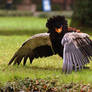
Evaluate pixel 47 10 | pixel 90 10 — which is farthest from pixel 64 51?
pixel 47 10

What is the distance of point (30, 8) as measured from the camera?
130 feet

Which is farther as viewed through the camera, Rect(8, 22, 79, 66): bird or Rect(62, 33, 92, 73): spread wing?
Rect(8, 22, 79, 66): bird

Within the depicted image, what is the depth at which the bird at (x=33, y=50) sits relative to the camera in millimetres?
8428

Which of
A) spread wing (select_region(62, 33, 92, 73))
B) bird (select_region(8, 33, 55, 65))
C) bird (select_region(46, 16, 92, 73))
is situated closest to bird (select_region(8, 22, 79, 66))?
bird (select_region(8, 33, 55, 65))

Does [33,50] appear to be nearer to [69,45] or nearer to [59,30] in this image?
[59,30]

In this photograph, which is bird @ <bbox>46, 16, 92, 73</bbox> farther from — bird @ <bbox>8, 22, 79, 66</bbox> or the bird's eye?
bird @ <bbox>8, 22, 79, 66</bbox>

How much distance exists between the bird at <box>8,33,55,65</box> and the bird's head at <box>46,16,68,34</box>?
351mm

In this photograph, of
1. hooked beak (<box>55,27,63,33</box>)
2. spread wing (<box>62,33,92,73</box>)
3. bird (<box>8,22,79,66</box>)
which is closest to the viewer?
spread wing (<box>62,33,92,73</box>)

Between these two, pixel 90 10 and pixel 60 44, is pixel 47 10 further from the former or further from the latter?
pixel 60 44

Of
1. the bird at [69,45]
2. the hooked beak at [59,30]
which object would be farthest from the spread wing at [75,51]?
the hooked beak at [59,30]

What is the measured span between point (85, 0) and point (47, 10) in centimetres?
1750

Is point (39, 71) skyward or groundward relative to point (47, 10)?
skyward

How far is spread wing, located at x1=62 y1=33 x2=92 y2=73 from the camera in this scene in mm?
7215

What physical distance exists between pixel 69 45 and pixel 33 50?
5.02ft
